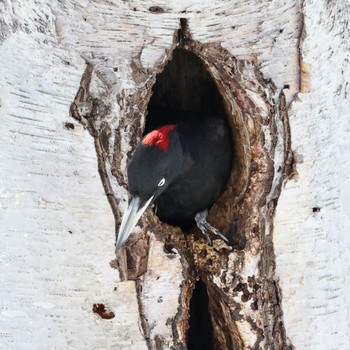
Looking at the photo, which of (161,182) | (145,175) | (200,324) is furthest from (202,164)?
(200,324)

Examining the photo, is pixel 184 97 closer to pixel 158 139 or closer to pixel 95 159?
pixel 158 139

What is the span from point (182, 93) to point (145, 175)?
1100 millimetres

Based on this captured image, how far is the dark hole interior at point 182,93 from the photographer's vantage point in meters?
2.74

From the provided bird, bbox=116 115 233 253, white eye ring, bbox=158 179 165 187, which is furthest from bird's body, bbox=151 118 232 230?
white eye ring, bbox=158 179 165 187

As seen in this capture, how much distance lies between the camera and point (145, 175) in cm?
201

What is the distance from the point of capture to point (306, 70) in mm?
2057

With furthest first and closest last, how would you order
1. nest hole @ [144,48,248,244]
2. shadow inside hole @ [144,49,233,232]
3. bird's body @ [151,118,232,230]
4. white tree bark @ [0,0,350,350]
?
shadow inside hole @ [144,49,233,232], bird's body @ [151,118,232,230], nest hole @ [144,48,248,244], white tree bark @ [0,0,350,350]

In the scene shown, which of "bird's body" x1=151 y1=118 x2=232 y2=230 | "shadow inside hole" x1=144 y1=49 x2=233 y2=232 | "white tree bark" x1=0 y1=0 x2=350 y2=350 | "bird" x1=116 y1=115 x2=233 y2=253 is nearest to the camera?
"white tree bark" x1=0 y1=0 x2=350 y2=350

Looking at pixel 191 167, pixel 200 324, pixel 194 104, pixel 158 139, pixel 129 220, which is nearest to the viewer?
pixel 129 220

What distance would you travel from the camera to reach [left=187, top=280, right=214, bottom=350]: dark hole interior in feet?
8.96

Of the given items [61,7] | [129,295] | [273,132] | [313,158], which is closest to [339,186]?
[313,158]

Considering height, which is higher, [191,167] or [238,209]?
[191,167]

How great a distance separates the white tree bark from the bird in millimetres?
173

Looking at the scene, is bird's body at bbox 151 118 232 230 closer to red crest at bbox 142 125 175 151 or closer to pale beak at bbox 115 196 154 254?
red crest at bbox 142 125 175 151
